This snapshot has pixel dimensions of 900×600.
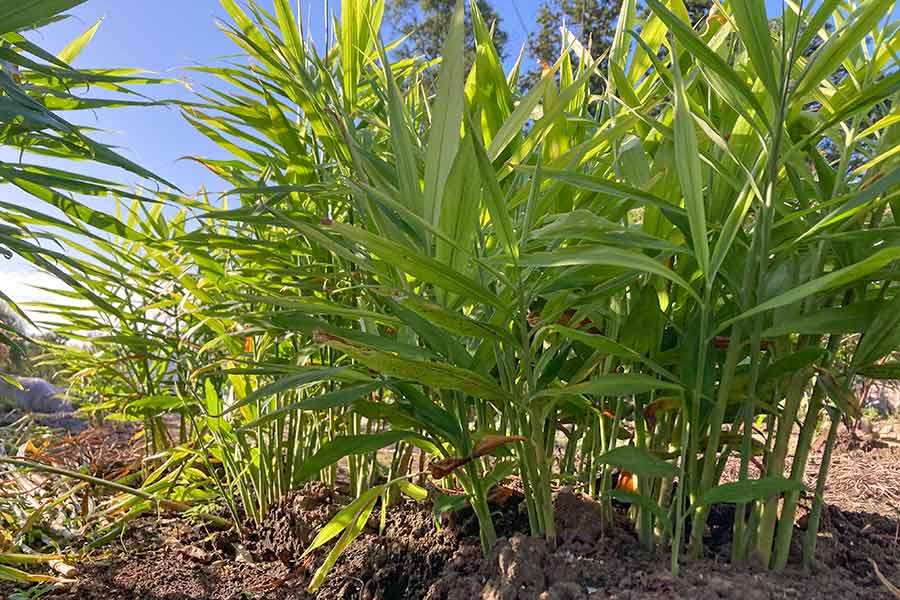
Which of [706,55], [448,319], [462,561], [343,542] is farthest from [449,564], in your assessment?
[706,55]

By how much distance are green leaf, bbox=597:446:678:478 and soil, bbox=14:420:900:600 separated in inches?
3.9

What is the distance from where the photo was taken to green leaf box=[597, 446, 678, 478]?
576 mm

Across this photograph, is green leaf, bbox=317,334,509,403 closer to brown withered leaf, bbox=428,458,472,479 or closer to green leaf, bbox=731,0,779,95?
brown withered leaf, bbox=428,458,472,479

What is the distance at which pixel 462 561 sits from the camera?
2.42ft

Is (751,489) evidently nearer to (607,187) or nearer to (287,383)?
(607,187)

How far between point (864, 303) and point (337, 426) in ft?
2.71

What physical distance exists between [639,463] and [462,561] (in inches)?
10.6

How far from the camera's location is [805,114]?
0.66 meters

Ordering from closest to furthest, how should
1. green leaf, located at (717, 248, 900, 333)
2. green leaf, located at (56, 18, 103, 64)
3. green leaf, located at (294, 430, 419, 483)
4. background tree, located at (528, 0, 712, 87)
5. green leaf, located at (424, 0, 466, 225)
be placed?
1. green leaf, located at (717, 248, 900, 333)
2. green leaf, located at (424, 0, 466, 225)
3. green leaf, located at (294, 430, 419, 483)
4. green leaf, located at (56, 18, 103, 64)
5. background tree, located at (528, 0, 712, 87)

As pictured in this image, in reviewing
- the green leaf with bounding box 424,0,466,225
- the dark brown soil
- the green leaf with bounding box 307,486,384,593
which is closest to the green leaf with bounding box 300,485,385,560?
the green leaf with bounding box 307,486,384,593

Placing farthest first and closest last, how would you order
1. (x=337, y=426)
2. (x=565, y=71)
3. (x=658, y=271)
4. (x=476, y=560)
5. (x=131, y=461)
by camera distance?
(x=131, y=461) < (x=337, y=426) < (x=565, y=71) < (x=476, y=560) < (x=658, y=271)

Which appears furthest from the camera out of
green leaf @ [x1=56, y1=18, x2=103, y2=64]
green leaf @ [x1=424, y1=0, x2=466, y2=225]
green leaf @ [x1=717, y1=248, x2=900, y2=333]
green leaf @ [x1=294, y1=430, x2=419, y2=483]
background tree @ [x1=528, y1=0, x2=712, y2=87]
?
background tree @ [x1=528, y1=0, x2=712, y2=87]

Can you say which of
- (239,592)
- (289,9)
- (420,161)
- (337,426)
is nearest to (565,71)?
(420,161)

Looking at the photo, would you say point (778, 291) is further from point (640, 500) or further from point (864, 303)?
point (640, 500)
